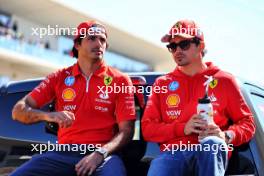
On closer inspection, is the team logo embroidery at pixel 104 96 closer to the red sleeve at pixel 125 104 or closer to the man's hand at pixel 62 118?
the red sleeve at pixel 125 104

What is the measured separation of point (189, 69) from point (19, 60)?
2362 centimetres

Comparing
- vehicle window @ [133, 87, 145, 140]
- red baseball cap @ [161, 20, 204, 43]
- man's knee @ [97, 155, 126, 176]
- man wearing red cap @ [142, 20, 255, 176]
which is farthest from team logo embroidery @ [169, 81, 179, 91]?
man's knee @ [97, 155, 126, 176]

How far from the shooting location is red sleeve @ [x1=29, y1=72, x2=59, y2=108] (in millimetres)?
3590

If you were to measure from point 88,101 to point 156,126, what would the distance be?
0.65 m

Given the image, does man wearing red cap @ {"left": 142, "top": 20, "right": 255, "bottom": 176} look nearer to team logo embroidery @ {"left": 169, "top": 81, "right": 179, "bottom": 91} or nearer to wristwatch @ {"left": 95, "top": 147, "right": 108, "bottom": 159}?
team logo embroidery @ {"left": 169, "top": 81, "right": 179, "bottom": 91}

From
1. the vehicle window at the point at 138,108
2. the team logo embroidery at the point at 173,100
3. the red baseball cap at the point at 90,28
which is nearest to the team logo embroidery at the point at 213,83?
the team logo embroidery at the point at 173,100

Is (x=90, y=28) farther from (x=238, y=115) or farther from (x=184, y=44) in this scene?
(x=238, y=115)

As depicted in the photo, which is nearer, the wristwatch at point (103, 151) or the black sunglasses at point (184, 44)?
the wristwatch at point (103, 151)

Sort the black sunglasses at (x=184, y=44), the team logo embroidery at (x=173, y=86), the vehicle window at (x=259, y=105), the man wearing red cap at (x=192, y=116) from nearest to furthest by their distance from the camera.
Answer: the man wearing red cap at (x=192, y=116), the vehicle window at (x=259, y=105), the team logo embroidery at (x=173, y=86), the black sunglasses at (x=184, y=44)

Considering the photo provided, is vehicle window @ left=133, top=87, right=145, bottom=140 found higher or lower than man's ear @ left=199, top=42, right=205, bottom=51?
lower

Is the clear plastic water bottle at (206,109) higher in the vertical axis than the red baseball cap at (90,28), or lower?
lower

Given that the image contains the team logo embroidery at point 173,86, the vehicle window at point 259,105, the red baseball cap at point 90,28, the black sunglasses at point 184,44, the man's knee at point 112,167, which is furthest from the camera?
the red baseball cap at point 90,28

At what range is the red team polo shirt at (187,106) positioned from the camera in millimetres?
3164

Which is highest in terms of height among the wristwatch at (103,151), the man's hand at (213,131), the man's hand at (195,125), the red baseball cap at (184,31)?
the red baseball cap at (184,31)
